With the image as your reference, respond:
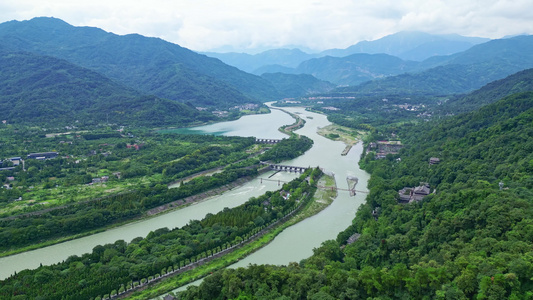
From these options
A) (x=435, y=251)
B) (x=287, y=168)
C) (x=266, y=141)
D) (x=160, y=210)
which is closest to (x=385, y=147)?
(x=287, y=168)

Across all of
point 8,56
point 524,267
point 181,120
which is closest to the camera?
point 524,267

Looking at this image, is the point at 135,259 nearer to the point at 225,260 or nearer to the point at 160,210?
the point at 225,260

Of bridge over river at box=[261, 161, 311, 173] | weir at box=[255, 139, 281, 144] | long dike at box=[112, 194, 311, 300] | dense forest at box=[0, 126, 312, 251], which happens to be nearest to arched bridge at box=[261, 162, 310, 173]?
bridge over river at box=[261, 161, 311, 173]

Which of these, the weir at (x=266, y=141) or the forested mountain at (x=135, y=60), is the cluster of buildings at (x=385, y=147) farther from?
the forested mountain at (x=135, y=60)

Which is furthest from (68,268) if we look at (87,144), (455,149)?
(87,144)

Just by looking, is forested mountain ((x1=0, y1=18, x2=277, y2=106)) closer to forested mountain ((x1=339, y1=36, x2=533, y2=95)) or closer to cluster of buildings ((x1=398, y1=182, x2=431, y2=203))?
forested mountain ((x1=339, y1=36, x2=533, y2=95))

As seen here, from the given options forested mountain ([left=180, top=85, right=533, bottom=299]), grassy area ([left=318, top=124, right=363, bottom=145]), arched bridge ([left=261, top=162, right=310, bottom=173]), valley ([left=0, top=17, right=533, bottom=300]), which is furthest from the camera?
grassy area ([left=318, top=124, right=363, bottom=145])

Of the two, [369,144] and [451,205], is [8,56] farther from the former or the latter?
[451,205]
